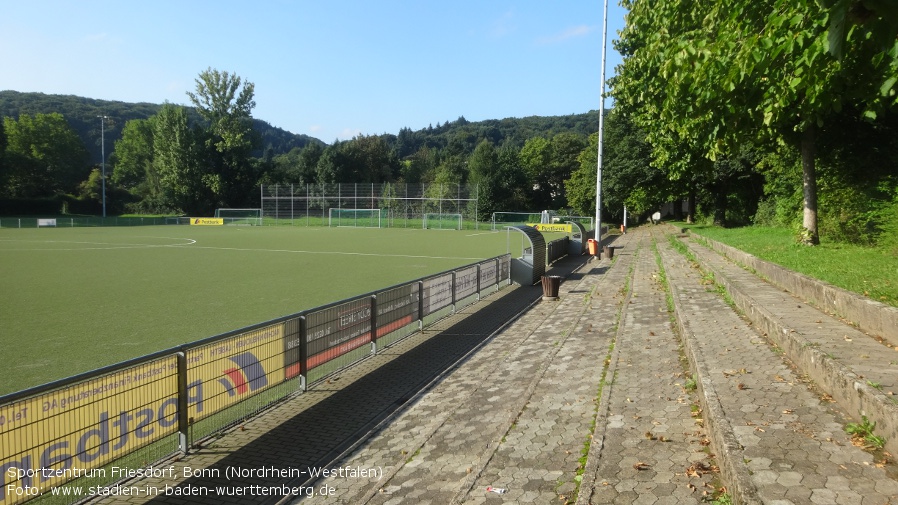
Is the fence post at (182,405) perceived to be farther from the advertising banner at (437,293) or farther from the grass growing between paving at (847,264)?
the grass growing between paving at (847,264)

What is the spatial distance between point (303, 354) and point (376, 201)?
59.4 m

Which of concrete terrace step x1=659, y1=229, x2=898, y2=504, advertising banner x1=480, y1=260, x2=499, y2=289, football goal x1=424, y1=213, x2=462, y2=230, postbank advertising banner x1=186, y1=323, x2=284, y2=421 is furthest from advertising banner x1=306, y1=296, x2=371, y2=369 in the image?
football goal x1=424, y1=213, x2=462, y2=230

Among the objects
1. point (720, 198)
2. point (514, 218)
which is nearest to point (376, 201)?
point (514, 218)

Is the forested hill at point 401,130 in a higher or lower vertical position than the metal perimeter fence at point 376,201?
higher

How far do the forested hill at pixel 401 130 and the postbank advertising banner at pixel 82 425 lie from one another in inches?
5200

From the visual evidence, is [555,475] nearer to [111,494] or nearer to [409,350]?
[111,494]

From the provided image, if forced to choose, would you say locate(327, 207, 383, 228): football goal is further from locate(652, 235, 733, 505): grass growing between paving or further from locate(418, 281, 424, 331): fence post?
locate(418, 281, 424, 331): fence post

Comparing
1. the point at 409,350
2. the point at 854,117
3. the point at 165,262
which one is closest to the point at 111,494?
the point at 409,350

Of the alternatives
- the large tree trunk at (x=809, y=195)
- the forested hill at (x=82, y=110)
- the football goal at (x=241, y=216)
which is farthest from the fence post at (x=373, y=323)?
the forested hill at (x=82, y=110)

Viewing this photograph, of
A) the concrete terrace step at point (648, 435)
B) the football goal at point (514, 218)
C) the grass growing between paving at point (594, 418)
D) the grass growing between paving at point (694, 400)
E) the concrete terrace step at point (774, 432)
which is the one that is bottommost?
the grass growing between paving at point (594, 418)

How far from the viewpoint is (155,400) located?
5.50 meters

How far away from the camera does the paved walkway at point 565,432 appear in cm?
413

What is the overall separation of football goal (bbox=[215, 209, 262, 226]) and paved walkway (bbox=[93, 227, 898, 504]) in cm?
6269

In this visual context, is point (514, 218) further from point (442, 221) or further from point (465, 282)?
point (465, 282)
